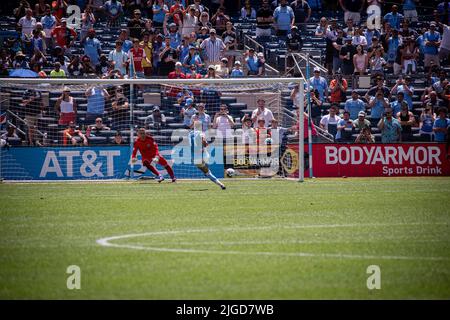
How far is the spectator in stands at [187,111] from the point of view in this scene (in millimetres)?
27686

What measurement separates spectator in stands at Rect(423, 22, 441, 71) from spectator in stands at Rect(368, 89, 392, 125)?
11.6ft

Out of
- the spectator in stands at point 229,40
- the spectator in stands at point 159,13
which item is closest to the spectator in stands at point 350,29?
the spectator in stands at point 229,40

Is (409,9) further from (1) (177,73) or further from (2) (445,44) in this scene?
(1) (177,73)

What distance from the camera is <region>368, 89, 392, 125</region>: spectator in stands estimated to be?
29933 millimetres

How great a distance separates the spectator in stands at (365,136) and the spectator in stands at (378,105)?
5.63ft

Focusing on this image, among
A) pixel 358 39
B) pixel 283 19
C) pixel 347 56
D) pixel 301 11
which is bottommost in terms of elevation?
pixel 347 56

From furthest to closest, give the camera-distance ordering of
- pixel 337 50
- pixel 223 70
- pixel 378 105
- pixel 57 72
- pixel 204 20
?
pixel 204 20
pixel 337 50
pixel 378 105
pixel 223 70
pixel 57 72

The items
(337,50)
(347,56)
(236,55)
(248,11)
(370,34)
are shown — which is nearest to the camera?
(236,55)

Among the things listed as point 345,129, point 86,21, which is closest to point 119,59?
point 86,21

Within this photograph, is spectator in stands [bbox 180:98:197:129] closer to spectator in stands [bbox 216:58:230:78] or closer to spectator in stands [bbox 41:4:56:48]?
spectator in stands [bbox 216:58:230:78]

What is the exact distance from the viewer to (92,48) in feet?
100

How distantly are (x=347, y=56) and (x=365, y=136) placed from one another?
12.9 ft
